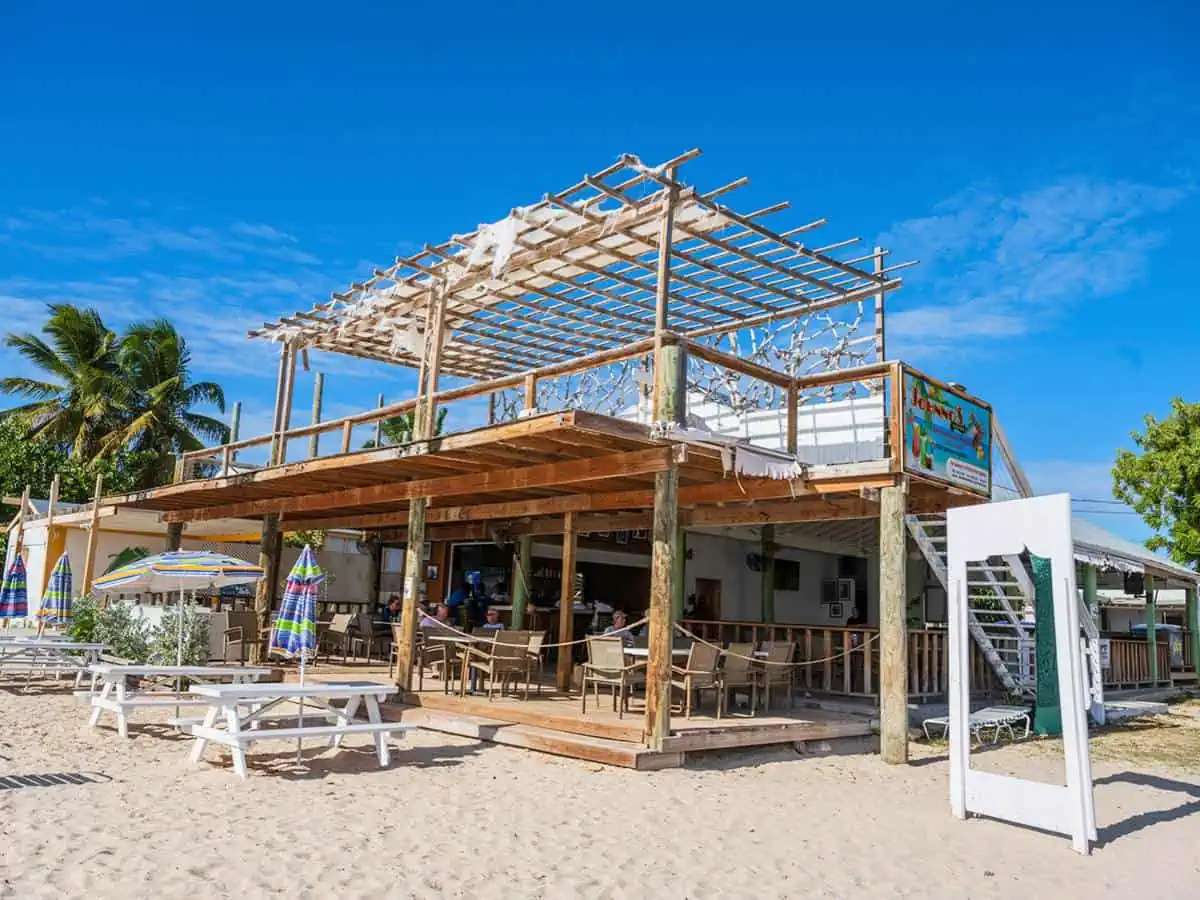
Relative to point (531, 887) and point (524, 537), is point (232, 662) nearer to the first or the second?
point (524, 537)

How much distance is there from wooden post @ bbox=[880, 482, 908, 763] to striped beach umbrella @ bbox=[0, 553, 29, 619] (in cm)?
1275

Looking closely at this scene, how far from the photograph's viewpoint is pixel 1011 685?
45.1 ft

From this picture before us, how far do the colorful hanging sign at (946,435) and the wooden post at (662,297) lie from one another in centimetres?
292

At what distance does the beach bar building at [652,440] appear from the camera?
30.5 feet

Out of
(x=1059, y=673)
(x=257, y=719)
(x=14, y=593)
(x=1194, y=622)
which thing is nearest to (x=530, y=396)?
(x=257, y=719)

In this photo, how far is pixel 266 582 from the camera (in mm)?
16000

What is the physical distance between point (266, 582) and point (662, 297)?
991 centimetres

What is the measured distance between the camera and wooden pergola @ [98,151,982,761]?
9.15m

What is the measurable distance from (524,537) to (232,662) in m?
5.13

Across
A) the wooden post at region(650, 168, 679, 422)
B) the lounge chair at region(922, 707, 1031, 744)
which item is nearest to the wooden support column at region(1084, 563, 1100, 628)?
the lounge chair at region(922, 707, 1031, 744)

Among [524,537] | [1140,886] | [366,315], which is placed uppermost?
[366,315]

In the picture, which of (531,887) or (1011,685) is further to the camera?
(1011,685)

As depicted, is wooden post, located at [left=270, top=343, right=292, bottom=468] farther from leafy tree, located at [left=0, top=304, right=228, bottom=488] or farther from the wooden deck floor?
leafy tree, located at [left=0, top=304, right=228, bottom=488]

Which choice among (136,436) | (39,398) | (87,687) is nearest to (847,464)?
(87,687)
